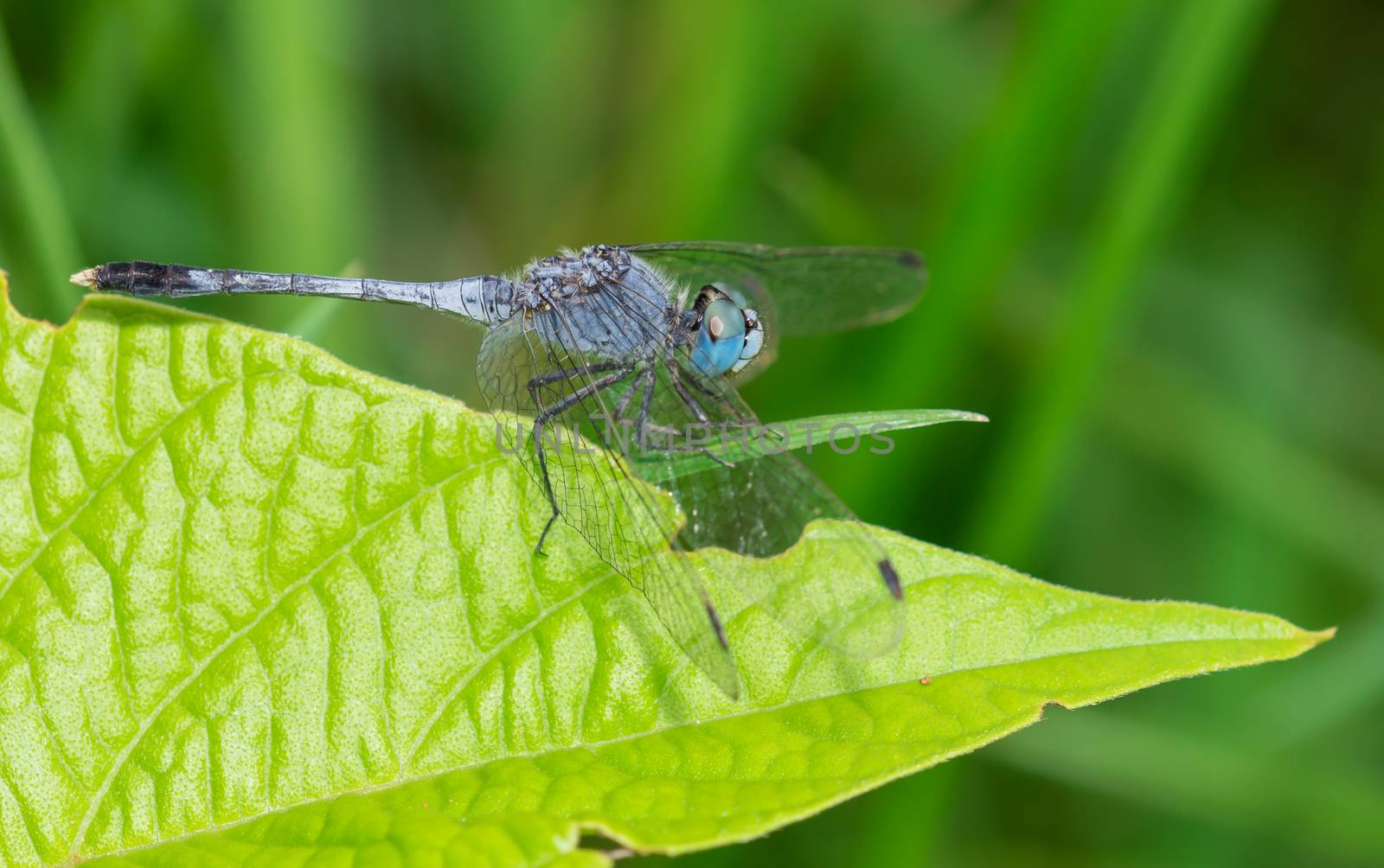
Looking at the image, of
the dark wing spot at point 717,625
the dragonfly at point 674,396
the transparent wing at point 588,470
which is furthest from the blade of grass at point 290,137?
the dark wing spot at point 717,625

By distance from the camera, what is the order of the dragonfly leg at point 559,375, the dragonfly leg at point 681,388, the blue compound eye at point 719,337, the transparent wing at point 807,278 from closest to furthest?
the dragonfly leg at point 681,388, the dragonfly leg at point 559,375, the blue compound eye at point 719,337, the transparent wing at point 807,278

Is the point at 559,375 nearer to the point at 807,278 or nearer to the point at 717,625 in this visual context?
the point at 807,278

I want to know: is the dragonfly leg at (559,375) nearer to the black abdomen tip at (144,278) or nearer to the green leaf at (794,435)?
the green leaf at (794,435)

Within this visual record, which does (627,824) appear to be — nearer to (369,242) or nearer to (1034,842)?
(1034,842)

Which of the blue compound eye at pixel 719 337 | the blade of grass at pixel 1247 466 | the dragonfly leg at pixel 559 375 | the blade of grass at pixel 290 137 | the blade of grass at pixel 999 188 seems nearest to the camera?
the dragonfly leg at pixel 559 375

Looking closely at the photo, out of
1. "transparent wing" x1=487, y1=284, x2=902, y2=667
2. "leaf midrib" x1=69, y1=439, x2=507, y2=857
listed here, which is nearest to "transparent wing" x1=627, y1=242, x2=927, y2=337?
"transparent wing" x1=487, y1=284, x2=902, y2=667

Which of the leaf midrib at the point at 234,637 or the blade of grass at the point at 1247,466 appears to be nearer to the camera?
the leaf midrib at the point at 234,637

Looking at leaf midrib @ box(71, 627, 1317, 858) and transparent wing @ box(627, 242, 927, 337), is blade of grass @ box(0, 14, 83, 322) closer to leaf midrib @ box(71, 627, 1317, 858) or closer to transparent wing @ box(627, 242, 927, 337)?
transparent wing @ box(627, 242, 927, 337)

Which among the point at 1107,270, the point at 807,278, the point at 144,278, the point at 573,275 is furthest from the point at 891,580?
the point at 144,278
